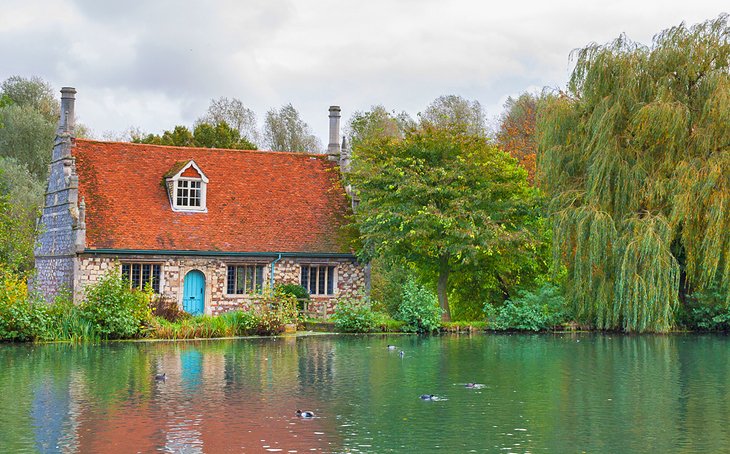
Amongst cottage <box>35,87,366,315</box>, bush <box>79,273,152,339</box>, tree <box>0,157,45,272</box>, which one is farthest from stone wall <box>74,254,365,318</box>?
bush <box>79,273,152,339</box>

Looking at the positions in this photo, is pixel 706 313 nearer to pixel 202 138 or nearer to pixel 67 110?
pixel 67 110

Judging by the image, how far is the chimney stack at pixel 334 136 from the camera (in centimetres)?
4569

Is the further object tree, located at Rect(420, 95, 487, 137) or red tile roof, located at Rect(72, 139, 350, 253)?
tree, located at Rect(420, 95, 487, 137)

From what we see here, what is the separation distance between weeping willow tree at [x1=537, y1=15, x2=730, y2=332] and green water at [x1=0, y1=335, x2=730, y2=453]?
4450 mm

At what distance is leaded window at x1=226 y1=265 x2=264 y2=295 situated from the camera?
40031mm

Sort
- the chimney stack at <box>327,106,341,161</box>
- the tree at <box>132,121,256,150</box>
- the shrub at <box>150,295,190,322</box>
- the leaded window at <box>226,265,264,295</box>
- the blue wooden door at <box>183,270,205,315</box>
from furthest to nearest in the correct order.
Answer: the tree at <box>132,121,256,150</box> → the chimney stack at <box>327,106,341,161</box> → the leaded window at <box>226,265,264,295</box> → the blue wooden door at <box>183,270,205,315</box> → the shrub at <box>150,295,190,322</box>

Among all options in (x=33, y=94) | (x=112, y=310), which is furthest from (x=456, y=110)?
(x=112, y=310)

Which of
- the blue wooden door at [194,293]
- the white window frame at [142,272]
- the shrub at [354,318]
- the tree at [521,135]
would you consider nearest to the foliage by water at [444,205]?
the shrub at [354,318]

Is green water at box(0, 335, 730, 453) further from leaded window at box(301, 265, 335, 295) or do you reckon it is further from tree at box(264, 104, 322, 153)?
tree at box(264, 104, 322, 153)

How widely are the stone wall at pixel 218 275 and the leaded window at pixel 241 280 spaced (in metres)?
0.23

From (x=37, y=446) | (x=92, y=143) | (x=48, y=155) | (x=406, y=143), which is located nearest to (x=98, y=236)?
(x=92, y=143)

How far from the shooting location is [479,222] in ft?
124

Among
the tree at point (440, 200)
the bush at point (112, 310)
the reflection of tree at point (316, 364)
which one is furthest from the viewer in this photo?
the tree at point (440, 200)

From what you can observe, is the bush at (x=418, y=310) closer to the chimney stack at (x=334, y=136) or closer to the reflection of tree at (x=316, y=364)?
the reflection of tree at (x=316, y=364)
